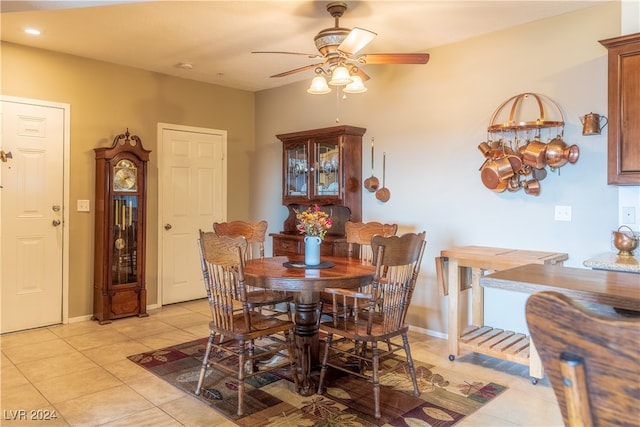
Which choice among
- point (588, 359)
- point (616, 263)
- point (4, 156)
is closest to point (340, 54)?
point (616, 263)

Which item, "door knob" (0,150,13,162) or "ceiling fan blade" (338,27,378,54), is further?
"door knob" (0,150,13,162)

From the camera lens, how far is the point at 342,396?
8.90ft

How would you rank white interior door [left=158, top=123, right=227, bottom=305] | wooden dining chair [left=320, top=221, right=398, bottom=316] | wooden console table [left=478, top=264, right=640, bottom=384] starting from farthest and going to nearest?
white interior door [left=158, top=123, right=227, bottom=305], wooden dining chair [left=320, top=221, right=398, bottom=316], wooden console table [left=478, top=264, right=640, bottom=384]

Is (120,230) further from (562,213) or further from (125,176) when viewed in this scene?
(562,213)

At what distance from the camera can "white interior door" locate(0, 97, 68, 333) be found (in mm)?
3979

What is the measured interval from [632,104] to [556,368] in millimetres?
2589

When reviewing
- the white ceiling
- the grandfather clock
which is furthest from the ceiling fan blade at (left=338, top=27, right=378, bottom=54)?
the grandfather clock

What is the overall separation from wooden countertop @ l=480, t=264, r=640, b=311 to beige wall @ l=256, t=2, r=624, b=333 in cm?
174

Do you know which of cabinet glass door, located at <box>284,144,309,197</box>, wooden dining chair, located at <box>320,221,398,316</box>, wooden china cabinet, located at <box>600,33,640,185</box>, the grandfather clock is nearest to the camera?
wooden china cabinet, located at <box>600,33,640,185</box>

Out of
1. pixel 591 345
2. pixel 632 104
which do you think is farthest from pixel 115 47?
pixel 591 345

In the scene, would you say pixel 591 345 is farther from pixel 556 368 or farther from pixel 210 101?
pixel 210 101

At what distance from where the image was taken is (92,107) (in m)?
4.47

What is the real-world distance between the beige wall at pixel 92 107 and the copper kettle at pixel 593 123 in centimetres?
404

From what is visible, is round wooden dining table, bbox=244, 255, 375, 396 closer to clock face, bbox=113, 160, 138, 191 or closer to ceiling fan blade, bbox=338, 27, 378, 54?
ceiling fan blade, bbox=338, 27, 378, 54
